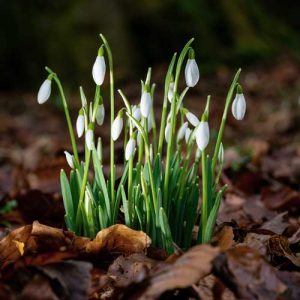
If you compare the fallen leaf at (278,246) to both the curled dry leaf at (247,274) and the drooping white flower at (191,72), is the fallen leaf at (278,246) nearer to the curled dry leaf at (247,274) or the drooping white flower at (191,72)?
the curled dry leaf at (247,274)

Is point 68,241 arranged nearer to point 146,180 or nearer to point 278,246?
point 146,180

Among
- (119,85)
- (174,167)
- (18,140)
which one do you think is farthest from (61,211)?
(119,85)

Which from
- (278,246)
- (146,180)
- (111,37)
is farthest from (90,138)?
(111,37)

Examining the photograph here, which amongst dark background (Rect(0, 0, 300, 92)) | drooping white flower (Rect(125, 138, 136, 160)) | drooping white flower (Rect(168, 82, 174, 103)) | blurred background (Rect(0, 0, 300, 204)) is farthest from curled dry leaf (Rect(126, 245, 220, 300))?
dark background (Rect(0, 0, 300, 92))

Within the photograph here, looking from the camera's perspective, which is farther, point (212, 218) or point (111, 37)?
point (111, 37)

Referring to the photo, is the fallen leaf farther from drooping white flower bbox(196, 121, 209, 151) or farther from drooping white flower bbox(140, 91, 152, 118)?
drooping white flower bbox(140, 91, 152, 118)

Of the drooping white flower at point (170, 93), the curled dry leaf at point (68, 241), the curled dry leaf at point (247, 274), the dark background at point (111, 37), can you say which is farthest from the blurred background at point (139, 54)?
the curled dry leaf at point (247, 274)

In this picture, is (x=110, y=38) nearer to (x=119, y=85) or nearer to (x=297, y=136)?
(x=119, y=85)
